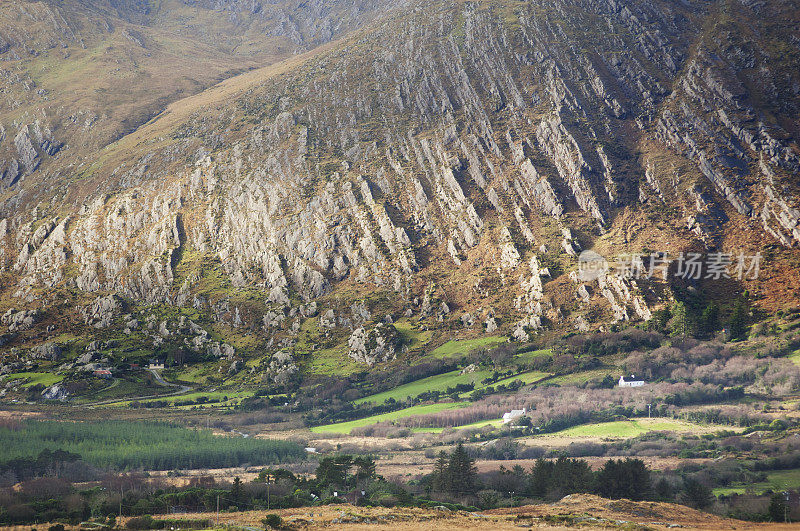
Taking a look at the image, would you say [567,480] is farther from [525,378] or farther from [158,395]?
[158,395]

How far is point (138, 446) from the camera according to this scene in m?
134

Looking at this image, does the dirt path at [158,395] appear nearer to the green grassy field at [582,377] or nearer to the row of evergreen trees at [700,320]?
the green grassy field at [582,377]

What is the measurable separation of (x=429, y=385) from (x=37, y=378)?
115413mm

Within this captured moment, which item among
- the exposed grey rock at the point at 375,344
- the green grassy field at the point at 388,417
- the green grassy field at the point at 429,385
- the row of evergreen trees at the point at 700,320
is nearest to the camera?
the green grassy field at the point at 388,417

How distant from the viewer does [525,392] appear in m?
160

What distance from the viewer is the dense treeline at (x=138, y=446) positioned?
12531cm

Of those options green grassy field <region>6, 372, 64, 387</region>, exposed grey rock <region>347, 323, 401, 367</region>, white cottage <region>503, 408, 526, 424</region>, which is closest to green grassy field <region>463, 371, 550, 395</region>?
white cottage <region>503, 408, 526, 424</region>

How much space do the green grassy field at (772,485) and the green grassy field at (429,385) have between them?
76669mm

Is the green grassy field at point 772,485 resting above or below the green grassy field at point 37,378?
below

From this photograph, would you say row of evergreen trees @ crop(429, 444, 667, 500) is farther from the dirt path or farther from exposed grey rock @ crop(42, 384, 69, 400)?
exposed grey rock @ crop(42, 384, 69, 400)

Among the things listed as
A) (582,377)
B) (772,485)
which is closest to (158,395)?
(582,377)

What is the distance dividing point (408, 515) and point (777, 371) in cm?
11334

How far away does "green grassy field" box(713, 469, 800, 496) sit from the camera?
96.7 m

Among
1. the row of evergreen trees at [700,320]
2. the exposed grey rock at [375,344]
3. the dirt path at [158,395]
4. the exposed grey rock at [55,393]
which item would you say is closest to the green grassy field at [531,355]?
the row of evergreen trees at [700,320]
